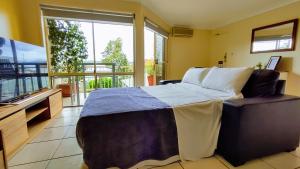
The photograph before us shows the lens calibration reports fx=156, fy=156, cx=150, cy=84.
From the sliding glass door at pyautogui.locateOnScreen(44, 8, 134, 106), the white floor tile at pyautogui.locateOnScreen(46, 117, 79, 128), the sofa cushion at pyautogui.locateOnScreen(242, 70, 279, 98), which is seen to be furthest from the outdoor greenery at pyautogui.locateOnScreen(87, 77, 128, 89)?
the sofa cushion at pyautogui.locateOnScreen(242, 70, 279, 98)

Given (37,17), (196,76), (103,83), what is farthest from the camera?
(103,83)

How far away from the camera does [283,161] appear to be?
1534 mm

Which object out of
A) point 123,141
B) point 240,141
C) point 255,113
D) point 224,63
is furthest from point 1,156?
point 224,63

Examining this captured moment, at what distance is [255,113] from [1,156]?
225 centimetres

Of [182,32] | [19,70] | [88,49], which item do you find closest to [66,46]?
[88,49]

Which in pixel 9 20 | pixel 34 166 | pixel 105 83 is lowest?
pixel 34 166

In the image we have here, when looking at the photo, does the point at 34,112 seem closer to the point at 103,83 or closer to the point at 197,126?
the point at 103,83

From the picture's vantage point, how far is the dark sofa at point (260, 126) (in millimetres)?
1418

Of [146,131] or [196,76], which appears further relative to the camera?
[196,76]

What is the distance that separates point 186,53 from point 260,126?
361 centimetres

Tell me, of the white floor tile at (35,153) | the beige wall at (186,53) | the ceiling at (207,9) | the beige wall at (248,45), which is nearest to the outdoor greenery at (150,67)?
the beige wall at (186,53)

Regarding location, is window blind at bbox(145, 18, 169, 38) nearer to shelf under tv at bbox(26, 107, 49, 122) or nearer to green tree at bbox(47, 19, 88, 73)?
green tree at bbox(47, 19, 88, 73)

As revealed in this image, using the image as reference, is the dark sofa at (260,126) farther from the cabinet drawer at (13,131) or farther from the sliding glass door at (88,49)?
the sliding glass door at (88,49)

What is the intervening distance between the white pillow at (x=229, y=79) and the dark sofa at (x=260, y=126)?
0.21m
